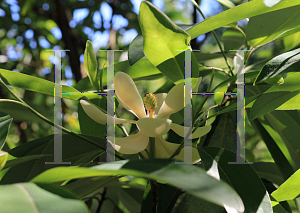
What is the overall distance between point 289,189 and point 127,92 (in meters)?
0.28

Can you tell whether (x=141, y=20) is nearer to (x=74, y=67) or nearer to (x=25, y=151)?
(x=25, y=151)

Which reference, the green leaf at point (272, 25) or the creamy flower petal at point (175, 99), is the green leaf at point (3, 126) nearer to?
the creamy flower petal at point (175, 99)

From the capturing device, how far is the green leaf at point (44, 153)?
46cm

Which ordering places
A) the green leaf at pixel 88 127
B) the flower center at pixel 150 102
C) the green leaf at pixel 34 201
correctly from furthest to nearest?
1. the green leaf at pixel 88 127
2. the flower center at pixel 150 102
3. the green leaf at pixel 34 201

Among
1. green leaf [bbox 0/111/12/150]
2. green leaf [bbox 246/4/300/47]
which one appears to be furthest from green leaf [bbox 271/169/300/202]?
green leaf [bbox 0/111/12/150]

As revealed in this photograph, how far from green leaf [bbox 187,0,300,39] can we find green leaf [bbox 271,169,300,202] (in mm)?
232

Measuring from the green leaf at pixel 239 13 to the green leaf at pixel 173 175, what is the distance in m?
0.26

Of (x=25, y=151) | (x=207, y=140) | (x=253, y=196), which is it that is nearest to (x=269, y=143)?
(x=207, y=140)

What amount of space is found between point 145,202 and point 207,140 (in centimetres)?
18

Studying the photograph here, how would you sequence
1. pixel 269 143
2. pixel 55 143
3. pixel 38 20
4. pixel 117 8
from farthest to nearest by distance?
1. pixel 38 20
2. pixel 117 8
3. pixel 269 143
4. pixel 55 143

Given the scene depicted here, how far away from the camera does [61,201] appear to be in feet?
0.72

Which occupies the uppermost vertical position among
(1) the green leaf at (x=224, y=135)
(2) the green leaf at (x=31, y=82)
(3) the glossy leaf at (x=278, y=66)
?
(3) the glossy leaf at (x=278, y=66)

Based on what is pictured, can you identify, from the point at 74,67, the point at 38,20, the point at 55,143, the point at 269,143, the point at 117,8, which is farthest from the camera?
the point at 38,20

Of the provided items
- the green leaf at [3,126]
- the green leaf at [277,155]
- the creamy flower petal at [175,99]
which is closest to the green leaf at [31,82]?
the green leaf at [3,126]
